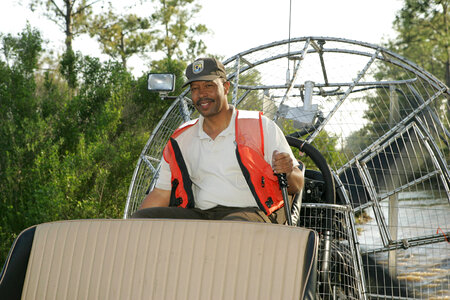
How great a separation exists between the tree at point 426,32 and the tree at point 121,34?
980 centimetres

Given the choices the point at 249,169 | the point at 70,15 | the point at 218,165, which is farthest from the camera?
the point at 70,15

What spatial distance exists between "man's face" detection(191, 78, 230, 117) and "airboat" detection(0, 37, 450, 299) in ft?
2.57

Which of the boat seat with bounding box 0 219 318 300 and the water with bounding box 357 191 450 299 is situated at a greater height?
the boat seat with bounding box 0 219 318 300

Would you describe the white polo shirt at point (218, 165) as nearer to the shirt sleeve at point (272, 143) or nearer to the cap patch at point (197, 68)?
the shirt sleeve at point (272, 143)

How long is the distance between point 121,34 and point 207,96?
19036mm

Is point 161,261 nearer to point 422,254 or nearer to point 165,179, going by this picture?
point 165,179

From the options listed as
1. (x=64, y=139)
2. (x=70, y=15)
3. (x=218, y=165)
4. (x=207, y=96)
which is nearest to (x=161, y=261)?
(x=218, y=165)

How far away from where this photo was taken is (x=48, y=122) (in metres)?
7.78

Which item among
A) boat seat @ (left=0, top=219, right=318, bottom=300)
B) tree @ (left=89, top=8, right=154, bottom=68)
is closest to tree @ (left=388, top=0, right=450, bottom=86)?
tree @ (left=89, top=8, right=154, bottom=68)

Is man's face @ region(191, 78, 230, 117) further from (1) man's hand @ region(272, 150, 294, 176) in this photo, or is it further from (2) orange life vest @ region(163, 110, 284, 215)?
(1) man's hand @ region(272, 150, 294, 176)

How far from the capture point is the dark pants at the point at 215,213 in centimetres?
316

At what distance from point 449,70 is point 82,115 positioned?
718 inches

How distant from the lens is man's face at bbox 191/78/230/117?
11.5 ft

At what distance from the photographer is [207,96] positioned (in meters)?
3.53
